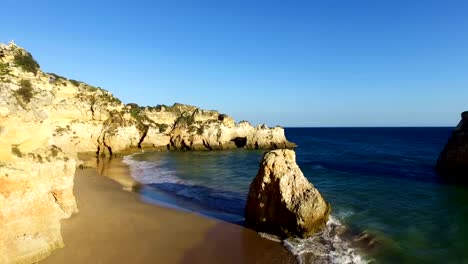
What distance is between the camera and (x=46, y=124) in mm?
16516

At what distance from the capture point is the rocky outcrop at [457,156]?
38812 mm

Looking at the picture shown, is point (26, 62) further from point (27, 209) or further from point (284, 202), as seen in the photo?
point (284, 202)

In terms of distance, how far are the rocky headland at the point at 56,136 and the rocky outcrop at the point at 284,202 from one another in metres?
9.78

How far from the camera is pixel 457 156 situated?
130ft

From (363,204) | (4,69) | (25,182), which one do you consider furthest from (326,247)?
(4,69)

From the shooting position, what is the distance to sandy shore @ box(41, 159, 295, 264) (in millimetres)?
15812

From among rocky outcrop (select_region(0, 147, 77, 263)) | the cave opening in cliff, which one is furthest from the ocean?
the cave opening in cliff

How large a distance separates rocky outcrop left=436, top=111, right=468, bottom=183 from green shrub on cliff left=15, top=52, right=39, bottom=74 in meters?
50.2

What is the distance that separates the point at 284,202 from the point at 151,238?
6.91m

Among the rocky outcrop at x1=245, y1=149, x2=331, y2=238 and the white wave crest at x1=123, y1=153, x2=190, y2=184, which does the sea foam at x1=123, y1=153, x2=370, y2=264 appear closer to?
the rocky outcrop at x1=245, y1=149, x2=331, y2=238

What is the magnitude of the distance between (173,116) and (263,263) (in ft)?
214

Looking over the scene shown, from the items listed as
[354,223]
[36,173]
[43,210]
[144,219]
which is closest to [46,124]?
[36,173]

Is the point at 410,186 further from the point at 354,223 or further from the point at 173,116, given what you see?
the point at 173,116

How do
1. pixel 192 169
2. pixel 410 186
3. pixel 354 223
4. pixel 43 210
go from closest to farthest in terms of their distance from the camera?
pixel 43 210, pixel 354 223, pixel 410 186, pixel 192 169
